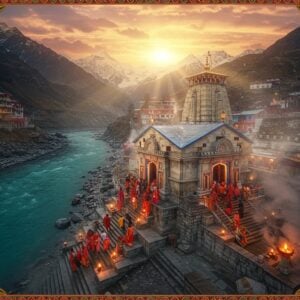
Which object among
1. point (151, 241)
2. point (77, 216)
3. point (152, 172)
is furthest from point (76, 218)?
point (151, 241)

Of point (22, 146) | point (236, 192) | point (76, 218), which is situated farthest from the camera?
point (22, 146)

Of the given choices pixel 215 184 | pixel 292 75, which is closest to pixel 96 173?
pixel 215 184

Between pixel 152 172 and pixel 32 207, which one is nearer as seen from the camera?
pixel 152 172

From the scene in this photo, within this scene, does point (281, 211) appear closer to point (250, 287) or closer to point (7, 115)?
point (250, 287)

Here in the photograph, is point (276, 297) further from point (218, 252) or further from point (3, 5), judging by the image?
point (3, 5)

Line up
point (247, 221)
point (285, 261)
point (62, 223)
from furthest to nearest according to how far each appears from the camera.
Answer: point (62, 223)
point (247, 221)
point (285, 261)

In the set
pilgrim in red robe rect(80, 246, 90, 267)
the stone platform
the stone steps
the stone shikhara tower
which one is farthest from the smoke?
pilgrim in red robe rect(80, 246, 90, 267)
